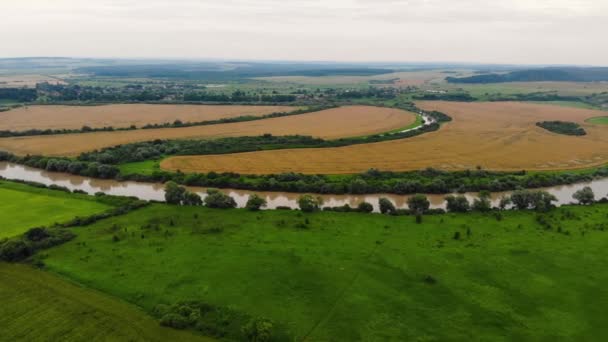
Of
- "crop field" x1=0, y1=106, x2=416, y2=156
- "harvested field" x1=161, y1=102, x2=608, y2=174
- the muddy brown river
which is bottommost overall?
the muddy brown river

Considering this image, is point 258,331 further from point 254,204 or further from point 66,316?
point 254,204

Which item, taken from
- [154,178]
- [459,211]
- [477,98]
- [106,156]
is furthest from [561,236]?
[477,98]

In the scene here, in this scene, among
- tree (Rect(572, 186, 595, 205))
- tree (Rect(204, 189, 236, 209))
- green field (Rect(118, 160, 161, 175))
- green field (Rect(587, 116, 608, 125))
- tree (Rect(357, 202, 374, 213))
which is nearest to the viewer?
tree (Rect(357, 202, 374, 213))

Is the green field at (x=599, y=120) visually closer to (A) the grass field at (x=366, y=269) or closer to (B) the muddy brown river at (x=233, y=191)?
(B) the muddy brown river at (x=233, y=191)

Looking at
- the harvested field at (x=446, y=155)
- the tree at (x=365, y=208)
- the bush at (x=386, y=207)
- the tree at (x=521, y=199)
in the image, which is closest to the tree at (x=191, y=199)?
the harvested field at (x=446, y=155)

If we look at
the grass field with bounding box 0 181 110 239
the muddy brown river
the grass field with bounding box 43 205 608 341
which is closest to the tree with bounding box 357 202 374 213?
the grass field with bounding box 43 205 608 341

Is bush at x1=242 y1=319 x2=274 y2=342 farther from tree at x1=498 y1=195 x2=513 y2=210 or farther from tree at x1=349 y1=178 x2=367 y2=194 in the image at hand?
tree at x1=498 y1=195 x2=513 y2=210

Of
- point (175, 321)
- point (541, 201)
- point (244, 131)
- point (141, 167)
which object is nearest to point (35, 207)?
point (141, 167)
